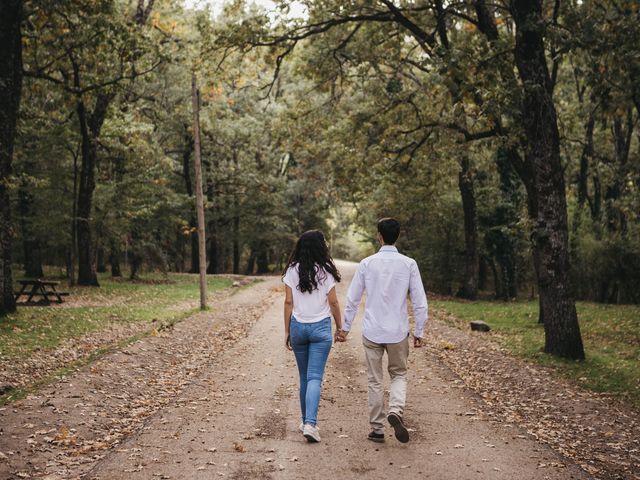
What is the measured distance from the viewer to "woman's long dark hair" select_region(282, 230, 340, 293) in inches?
236

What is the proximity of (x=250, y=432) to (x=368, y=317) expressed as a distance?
190 centimetres

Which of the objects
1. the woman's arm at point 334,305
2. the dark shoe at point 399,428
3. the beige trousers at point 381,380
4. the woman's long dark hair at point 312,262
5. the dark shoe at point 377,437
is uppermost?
the woman's long dark hair at point 312,262

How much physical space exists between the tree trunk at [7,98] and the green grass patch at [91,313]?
4.67ft

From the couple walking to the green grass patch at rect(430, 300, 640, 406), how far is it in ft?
14.3

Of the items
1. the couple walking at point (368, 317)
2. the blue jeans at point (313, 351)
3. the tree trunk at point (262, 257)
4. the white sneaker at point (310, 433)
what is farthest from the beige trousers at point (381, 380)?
the tree trunk at point (262, 257)

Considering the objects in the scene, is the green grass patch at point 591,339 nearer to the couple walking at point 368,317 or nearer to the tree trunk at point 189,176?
the couple walking at point 368,317

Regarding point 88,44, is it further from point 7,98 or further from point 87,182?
point 87,182

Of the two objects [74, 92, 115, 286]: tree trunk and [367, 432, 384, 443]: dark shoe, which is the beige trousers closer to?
[367, 432, 384, 443]: dark shoe

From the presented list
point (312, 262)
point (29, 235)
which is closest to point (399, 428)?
point (312, 262)

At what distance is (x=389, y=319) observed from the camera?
6047mm

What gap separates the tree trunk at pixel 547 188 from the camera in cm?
1070

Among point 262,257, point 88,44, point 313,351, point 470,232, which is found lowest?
point 313,351

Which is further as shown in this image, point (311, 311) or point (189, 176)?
point (189, 176)

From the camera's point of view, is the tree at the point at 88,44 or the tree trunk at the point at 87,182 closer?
the tree at the point at 88,44
